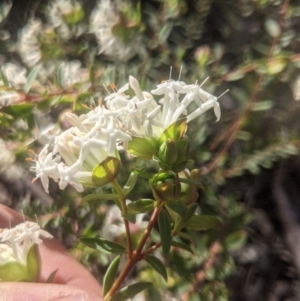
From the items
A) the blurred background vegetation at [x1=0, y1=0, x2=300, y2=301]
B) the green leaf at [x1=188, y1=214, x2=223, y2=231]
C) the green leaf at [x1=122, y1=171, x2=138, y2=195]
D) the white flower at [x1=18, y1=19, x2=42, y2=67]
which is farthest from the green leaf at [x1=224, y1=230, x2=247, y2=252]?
the white flower at [x1=18, y1=19, x2=42, y2=67]

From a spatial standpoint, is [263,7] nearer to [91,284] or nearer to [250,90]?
[250,90]

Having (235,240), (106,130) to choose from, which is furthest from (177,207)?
(235,240)

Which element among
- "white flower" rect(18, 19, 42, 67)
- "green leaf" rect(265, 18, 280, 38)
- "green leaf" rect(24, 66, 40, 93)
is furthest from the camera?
"white flower" rect(18, 19, 42, 67)

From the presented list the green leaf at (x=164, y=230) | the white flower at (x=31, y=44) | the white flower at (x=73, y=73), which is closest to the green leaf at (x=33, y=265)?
the green leaf at (x=164, y=230)

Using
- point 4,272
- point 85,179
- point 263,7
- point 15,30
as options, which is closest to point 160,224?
point 85,179

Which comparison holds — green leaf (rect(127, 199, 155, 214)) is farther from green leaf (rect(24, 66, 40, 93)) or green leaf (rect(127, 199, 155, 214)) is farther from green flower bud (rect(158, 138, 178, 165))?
green leaf (rect(24, 66, 40, 93))

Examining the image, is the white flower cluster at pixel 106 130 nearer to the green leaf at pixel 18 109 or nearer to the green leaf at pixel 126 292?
the green leaf at pixel 126 292
